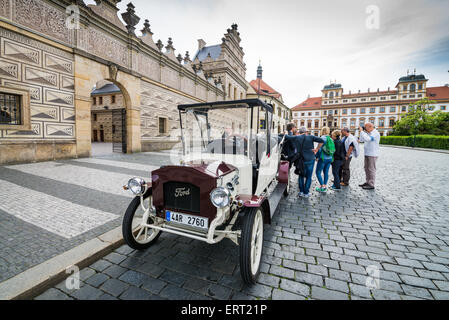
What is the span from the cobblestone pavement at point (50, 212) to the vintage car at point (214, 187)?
0.89 m

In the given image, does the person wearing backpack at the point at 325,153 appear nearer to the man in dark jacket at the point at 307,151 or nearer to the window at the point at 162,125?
the man in dark jacket at the point at 307,151

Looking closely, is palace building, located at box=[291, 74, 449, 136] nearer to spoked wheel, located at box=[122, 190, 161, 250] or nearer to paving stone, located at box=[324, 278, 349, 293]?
paving stone, located at box=[324, 278, 349, 293]

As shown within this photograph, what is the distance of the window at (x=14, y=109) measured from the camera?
7.75 meters

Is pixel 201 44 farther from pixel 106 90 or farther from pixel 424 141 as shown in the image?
pixel 424 141

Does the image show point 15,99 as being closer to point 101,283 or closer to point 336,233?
point 101,283

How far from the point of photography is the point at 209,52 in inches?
1319

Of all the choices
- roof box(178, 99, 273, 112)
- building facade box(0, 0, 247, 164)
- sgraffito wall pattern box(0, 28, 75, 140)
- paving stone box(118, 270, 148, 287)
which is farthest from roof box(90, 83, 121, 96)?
paving stone box(118, 270, 148, 287)

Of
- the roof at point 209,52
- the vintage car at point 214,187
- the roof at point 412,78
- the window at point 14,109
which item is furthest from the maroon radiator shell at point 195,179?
the roof at point 412,78

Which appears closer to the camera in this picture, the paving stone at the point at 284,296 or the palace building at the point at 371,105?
the paving stone at the point at 284,296

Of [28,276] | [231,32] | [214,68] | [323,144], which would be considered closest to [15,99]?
[28,276]

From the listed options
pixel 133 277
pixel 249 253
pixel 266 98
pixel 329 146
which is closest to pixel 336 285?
pixel 249 253

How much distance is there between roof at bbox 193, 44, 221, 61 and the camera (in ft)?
108

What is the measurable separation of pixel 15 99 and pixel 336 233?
12002mm

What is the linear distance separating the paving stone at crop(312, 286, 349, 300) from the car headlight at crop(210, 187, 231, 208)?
1.31 meters
